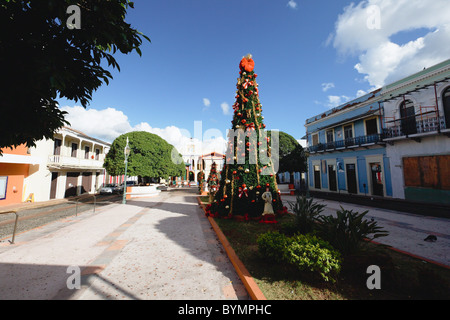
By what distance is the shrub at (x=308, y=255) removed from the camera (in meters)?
2.75

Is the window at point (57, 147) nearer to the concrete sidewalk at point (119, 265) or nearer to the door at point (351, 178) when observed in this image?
the concrete sidewalk at point (119, 265)

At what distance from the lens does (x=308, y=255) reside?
288 cm

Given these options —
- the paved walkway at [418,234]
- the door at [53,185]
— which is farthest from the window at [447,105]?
the door at [53,185]

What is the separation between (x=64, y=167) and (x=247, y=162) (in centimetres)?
1943

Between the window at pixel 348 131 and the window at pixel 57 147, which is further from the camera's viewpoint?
the window at pixel 57 147

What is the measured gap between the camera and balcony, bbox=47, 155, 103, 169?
16697 millimetres

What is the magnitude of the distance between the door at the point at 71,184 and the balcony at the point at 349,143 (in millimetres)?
27446

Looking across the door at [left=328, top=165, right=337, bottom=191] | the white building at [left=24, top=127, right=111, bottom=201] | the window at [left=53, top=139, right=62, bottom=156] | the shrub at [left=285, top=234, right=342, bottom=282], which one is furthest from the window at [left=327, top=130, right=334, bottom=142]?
the window at [left=53, top=139, right=62, bottom=156]

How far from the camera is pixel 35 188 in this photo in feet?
51.2

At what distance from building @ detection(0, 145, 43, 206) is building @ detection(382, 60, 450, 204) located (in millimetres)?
27810

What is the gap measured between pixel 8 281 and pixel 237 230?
5.04m
